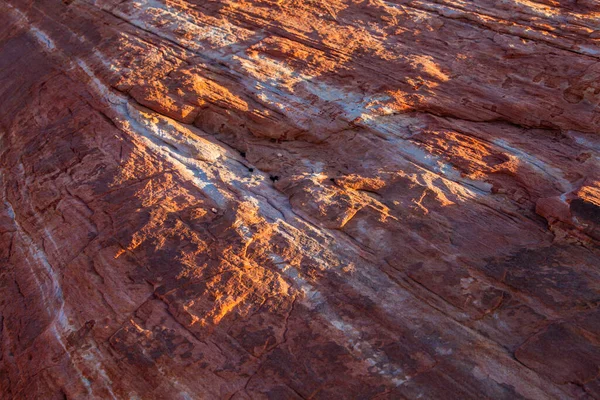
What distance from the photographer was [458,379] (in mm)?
5273

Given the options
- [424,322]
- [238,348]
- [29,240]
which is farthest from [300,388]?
[29,240]

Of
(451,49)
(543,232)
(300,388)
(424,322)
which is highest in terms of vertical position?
(451,49)

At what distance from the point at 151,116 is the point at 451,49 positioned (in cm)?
456

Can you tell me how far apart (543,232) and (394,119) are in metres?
2.50

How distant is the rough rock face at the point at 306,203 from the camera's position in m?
5.61

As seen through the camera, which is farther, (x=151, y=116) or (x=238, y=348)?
(x=151, y=116)

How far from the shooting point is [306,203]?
682cm

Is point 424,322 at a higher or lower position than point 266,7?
lower

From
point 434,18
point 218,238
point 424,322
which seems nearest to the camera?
point 424,322

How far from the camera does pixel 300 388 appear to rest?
18.0ft

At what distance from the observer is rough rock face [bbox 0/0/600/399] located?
18.4 ft

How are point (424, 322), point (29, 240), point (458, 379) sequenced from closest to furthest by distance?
1. point (458, 379)
2. point (424, 322)
3. point (29, 240)

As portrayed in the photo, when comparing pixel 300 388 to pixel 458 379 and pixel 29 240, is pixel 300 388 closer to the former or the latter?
pixel 458 379

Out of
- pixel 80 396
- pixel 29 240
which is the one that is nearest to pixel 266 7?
pixel 29 240
